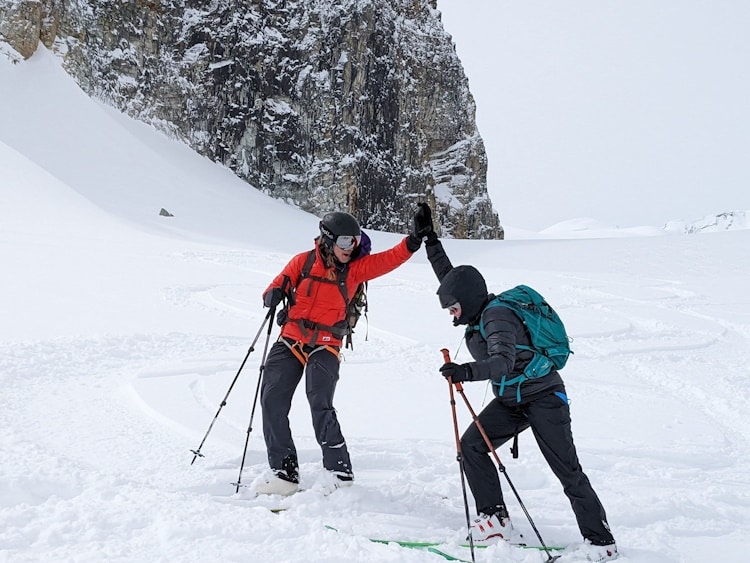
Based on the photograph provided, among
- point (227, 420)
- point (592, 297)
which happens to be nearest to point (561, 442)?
point (227, 420)

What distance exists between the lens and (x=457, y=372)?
330 centimetres

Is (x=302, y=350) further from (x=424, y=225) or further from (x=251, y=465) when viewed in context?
(x=424, y=225)

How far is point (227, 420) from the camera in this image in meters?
5.39

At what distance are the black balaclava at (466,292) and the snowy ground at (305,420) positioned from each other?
1.38 metres

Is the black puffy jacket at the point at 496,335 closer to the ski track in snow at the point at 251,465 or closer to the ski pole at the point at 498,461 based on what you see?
the ski pole at the point at 498,461

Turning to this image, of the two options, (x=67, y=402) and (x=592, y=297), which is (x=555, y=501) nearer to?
(x=67, y=402)

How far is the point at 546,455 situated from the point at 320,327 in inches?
70.0

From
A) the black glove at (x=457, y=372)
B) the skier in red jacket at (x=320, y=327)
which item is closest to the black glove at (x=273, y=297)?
the skier in red jacket at (x=320, y=327)

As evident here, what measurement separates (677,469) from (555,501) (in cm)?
132

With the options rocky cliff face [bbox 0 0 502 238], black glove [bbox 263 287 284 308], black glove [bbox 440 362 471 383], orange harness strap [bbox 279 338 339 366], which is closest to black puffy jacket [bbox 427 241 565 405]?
black glove [bbox 440 362 471 383]

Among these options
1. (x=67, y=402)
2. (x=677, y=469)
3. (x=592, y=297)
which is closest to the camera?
(x=677, y=469)

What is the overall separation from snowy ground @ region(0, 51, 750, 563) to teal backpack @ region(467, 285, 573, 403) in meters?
1.02

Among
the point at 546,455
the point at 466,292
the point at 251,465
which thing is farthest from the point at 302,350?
the point at 546,455

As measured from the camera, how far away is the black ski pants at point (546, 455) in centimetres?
350
